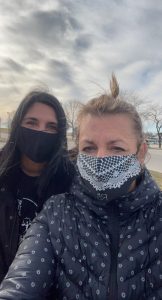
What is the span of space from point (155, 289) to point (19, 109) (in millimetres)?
1702

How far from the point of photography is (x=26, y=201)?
2607 mm

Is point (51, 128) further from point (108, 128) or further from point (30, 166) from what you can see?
point (108, 128)

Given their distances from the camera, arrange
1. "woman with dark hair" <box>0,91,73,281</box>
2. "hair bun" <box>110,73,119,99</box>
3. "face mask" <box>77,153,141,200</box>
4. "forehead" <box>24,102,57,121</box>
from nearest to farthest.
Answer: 1. "face mask" <box>77,153,141,200</box>
2. "hair bun" <box>110,73,119,99</box>
3. "woman with dark hair" <box>0,91,73,281</box>
4. "forehead" <box>24,102,57,121</box>

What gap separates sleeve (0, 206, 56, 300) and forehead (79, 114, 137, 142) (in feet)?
1.91

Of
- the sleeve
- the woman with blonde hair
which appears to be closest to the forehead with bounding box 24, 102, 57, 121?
the woman with blonde hair

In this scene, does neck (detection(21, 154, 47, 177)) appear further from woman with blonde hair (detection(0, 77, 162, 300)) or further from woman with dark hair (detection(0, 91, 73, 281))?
woman with blonde hair (detection(0, 77, 162, 300))

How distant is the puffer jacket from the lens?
1764 millimetres

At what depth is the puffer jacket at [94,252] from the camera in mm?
1764

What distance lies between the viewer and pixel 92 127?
2.13 m

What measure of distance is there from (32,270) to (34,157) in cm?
122

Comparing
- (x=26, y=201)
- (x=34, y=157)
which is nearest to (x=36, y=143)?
(x=34, y=157)

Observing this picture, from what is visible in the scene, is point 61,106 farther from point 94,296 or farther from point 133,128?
point 94,296

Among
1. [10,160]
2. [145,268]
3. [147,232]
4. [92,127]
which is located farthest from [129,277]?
[10,160]

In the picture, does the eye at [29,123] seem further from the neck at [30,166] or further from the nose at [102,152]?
the nose at [102,152]
